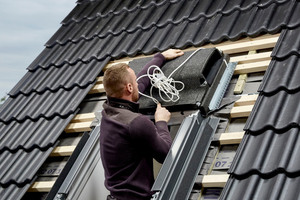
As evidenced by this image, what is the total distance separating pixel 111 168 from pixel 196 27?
2.07 meters

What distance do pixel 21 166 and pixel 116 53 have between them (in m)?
1.48

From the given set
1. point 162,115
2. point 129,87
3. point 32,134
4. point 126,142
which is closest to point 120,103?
point 129,87

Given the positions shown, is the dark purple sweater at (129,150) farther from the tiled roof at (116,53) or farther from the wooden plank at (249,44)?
the wooden plank at (249,44)

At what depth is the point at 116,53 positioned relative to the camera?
5.56 metres

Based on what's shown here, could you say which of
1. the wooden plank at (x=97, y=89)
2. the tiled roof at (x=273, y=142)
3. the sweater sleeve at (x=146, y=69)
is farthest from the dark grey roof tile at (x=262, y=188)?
the wooden plank at (x=97, y=89)

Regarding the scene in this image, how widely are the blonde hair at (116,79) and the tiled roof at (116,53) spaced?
910mm

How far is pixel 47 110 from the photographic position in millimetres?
5355

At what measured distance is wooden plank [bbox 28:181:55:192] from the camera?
457 centimetres

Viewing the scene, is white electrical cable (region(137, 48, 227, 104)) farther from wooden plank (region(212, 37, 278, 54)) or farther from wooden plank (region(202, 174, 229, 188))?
wooden plank (region(202, 174, 229, 188))

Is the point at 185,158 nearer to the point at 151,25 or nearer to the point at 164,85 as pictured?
the point at 164,85

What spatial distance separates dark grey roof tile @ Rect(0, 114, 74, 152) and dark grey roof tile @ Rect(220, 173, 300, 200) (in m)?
1.98

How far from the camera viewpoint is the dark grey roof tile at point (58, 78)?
5474 millimetres

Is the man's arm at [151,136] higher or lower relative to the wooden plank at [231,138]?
lower

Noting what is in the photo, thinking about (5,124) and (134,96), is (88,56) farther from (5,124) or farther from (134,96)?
(134,96)
